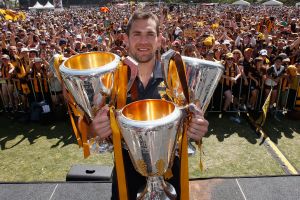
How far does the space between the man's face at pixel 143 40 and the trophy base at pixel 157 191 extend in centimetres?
87

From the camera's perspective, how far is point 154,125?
1493 millimetres

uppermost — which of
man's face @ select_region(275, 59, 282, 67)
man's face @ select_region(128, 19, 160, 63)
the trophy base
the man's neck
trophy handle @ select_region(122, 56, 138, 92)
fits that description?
man's face @ select_region(128, 19, 160, 63)

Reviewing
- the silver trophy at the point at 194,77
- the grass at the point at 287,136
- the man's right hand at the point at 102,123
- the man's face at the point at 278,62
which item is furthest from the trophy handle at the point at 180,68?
the man's face at the point at 278,62

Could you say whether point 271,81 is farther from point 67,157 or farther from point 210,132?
point 67,157

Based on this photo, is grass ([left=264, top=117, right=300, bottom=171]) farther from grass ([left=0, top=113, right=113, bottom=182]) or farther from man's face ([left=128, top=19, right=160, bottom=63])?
man's face ([left=128, top=19, right=160, bottom=63])

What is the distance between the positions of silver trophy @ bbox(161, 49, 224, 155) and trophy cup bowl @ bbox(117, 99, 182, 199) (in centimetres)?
19

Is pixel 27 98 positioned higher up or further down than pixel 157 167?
further down

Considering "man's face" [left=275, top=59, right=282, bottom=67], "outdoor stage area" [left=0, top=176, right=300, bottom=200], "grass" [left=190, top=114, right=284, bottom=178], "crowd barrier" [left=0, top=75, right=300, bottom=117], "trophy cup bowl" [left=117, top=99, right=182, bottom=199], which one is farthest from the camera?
"crowd barrier" [left=0, top=75, right=300, bottom=117]

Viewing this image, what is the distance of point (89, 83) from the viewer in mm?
1723

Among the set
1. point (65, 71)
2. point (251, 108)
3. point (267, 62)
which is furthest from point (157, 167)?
point (267, 62)

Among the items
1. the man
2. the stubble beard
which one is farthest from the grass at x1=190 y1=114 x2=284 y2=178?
the stubble beard

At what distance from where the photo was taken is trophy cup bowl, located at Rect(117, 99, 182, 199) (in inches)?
59.9

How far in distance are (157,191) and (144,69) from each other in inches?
36.0

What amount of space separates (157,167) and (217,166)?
3848 mm
